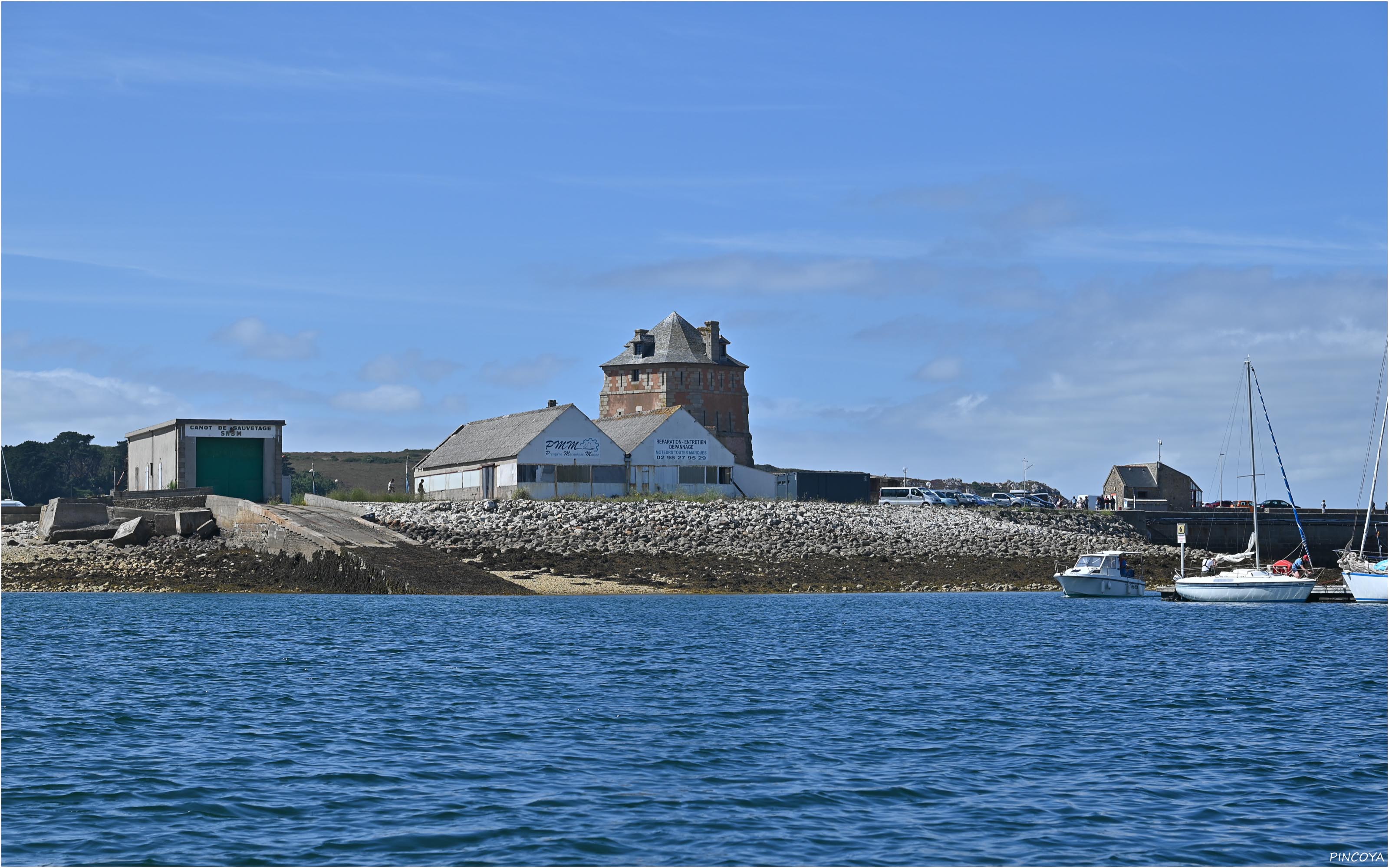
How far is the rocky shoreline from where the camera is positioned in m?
54.8

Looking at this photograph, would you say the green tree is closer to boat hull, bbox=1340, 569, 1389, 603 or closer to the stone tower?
the stone tower

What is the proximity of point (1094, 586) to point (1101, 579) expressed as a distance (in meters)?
0.41

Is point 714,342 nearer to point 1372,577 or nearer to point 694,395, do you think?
point 694,395

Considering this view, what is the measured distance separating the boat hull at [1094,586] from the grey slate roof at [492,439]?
30.7 m

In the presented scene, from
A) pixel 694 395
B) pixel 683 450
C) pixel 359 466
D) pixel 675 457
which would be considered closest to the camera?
pixel 675 457

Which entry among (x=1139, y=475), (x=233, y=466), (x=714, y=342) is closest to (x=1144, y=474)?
(x=1139, y=475)

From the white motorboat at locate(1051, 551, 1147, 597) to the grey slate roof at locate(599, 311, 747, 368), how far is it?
47.6 meters

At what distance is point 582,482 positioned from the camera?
261 feet

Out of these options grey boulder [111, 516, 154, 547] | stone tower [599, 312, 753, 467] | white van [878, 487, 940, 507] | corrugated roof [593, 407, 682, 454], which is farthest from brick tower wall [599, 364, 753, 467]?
grey boulder [111, 516, 154, 547]

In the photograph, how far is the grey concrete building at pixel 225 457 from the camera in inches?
2768

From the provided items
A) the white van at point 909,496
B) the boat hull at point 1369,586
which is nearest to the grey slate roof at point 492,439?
the white van at point 909,496

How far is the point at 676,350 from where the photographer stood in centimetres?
10606

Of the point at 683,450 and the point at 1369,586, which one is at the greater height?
the point at 683,450

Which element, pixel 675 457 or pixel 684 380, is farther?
pixel 684 380
